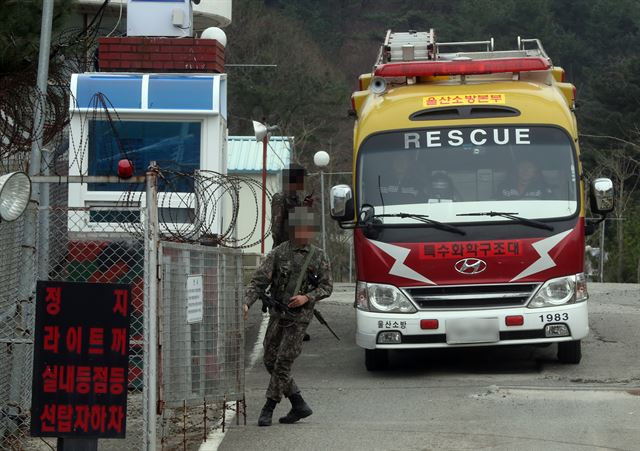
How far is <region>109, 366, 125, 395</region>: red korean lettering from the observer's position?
23.3 feet

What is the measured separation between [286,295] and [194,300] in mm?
1072

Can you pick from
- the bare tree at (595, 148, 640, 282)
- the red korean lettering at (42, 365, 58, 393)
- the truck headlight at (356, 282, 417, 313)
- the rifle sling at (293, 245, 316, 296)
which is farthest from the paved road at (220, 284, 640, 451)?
the bare tree at (595, 148, 640, 282)

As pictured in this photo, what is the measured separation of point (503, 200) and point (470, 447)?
12.2ft

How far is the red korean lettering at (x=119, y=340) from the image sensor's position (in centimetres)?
712

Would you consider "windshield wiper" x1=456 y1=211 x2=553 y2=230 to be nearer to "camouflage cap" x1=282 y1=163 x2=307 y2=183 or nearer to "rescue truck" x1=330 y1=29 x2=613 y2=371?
"rescue truck" x1=330 y1=29 x2=613 y2=371

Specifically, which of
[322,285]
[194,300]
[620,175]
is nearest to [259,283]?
[322,285]

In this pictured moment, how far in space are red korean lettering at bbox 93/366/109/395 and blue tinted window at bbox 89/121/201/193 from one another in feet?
19.2

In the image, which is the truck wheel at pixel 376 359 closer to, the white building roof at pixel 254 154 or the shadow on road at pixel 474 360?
the shadow on road at pixel 474 360

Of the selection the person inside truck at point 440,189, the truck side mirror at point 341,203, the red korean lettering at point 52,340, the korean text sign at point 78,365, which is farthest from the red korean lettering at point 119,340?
the person inside truck at point 440,189

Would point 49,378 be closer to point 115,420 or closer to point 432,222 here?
point 115,420

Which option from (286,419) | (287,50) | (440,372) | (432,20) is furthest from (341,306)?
(432,20)

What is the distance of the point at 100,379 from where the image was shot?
7.09m

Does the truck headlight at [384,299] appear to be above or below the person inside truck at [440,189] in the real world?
below

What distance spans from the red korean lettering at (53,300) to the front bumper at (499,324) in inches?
192
